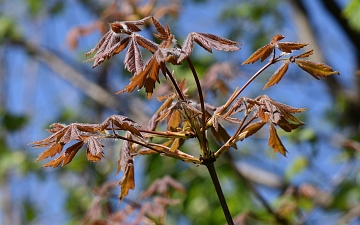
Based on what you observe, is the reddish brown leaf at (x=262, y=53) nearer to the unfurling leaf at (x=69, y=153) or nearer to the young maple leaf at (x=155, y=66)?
the young maple leaf at (x=155, y=66)

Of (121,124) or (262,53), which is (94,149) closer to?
(121,124)

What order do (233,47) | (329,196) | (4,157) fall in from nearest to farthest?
(233,47) → (329,196) → (4,157)

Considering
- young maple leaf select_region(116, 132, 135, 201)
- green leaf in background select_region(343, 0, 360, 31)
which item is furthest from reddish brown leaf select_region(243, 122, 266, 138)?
green leaf in background select_region(343, 0, 360, 31)

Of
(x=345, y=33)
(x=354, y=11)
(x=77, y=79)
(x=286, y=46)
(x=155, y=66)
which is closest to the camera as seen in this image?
(x=155, y=66)

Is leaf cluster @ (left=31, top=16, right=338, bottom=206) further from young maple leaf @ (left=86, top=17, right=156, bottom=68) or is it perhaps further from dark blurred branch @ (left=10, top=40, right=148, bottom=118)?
dark blurred branch @ (left=10, top=40, right=148, bottom=118)

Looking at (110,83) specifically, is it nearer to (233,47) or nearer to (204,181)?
(204,181)

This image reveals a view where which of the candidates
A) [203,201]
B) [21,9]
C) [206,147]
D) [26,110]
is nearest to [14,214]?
[26,110]

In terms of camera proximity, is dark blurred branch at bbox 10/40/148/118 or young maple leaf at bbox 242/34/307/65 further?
dark blurred branch at bbox 10/40/148/118

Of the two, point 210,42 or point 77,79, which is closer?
point 210,42

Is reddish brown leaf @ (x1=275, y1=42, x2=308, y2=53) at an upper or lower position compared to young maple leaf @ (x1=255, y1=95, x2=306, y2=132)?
upper

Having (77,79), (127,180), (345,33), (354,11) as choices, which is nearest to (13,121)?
(77,79)

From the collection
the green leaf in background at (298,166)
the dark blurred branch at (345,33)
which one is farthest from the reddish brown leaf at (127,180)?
the dark blurred branch at (345,33)
